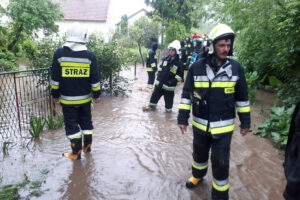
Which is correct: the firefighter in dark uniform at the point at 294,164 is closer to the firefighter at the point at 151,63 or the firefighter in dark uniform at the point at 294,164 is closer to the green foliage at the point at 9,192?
the green foliage at the point at 9,192

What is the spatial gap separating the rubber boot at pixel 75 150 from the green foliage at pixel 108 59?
4271 millimetres

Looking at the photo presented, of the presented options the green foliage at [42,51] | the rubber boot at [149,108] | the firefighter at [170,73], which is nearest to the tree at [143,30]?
the green foliage at [42,51]

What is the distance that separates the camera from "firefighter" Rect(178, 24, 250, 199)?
2723mm

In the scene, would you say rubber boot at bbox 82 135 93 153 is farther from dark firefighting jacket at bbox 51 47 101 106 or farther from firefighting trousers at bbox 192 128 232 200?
firefighting trousers at bbox 192 128 232 200

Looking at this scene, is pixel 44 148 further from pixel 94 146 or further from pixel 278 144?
pixel 278 144

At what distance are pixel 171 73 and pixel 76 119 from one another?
3.25m

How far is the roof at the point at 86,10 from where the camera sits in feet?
96.7

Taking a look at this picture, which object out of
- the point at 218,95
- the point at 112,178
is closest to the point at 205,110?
the point at 218,95

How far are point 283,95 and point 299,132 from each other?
6102mm

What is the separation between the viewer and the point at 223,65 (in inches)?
108

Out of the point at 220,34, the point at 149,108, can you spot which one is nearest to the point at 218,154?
the point at 220,34

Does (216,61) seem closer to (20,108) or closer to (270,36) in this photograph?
(20,108)

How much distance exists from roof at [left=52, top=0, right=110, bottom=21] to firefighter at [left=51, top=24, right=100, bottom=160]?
27.5 m

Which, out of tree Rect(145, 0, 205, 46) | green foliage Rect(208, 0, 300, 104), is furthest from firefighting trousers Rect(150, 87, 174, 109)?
tree Rect(145, 0, 205, 46)
